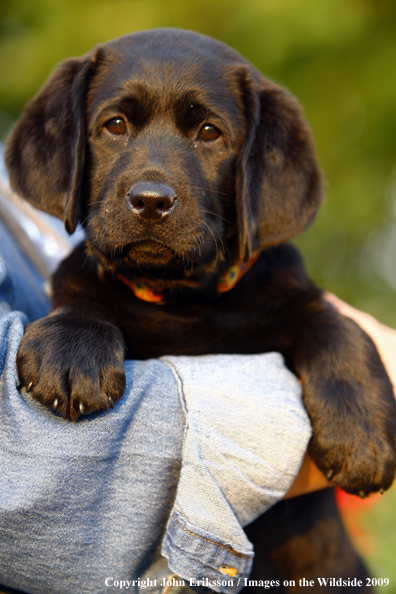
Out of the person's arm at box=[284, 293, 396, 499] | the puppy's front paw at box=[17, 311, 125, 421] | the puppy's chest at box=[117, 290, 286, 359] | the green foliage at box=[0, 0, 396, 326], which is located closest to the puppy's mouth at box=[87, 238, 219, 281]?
the puppy's chest at box=[117, 290, 286, 359]

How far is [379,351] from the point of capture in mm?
1901

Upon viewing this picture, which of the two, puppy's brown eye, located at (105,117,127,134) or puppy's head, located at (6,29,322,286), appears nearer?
puppy's head, located at (6,29,322,286)

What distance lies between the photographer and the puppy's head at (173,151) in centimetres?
181

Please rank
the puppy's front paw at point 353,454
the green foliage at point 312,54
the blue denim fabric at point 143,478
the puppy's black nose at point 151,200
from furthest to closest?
the green foliage at point 312,54
the puppy's black nose at point 151,200
the puppy's front paw at point 353,454
the blue denim fabric at point 143,478

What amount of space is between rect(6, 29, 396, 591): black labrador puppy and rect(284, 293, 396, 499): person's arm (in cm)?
14

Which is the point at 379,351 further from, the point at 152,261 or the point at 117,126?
the point at 117,126

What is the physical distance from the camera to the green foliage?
5.69 m

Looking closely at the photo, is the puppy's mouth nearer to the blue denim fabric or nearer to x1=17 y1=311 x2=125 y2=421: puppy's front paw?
x1=17 y1=311 x2=125 y2=421: puppy's front paw

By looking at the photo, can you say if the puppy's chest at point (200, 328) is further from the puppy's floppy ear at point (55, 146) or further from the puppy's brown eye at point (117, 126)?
the puppy's brown eye at point (117, 126)

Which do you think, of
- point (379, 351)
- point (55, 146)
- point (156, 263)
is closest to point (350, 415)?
point (379, 351)

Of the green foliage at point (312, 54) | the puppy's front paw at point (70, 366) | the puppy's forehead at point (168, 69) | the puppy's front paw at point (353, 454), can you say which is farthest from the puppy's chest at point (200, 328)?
the green foliage at point (312, 54)

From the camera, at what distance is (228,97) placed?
6.71ft

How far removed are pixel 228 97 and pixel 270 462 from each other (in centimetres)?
135

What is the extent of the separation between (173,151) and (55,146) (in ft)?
1.53
